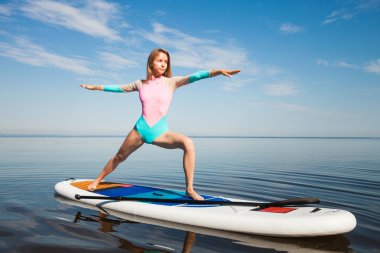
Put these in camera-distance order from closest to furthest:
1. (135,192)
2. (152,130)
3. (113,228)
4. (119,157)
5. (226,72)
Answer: (113,228), (226,72), (152,130), (119,157), (135,192)

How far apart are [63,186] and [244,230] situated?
4015 millimetres

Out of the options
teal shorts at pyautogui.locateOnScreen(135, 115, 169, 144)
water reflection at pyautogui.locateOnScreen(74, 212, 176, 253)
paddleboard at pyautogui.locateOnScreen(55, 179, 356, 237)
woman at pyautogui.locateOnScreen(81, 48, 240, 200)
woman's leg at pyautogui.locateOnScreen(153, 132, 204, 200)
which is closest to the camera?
water reflection at pyautogui.locateOnScreen(74, 212, 176, 253)

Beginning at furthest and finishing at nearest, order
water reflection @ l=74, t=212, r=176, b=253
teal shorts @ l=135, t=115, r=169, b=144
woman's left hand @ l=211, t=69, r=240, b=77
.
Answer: teal shorts @ l=135, t=115, r=169, b=144
woman's left hand @ l=211, t=69, r=240, b=77
water reflection @ l=74, t=212, r=176, b=253

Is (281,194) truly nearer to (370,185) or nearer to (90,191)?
(370,185)

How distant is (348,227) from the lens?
387 centimetres

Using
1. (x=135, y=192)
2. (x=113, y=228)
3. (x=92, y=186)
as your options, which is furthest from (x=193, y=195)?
(x=92, y=186)

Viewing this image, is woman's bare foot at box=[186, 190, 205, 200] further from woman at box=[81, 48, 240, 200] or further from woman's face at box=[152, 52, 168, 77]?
woman's face at box=[152, 52, 168, 77]

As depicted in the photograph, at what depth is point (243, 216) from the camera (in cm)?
421

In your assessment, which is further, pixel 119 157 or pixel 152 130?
pixel 119 157

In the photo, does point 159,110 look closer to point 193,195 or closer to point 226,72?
point 226,72

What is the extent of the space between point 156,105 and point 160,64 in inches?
28.7

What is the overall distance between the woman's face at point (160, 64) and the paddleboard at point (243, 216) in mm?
2133

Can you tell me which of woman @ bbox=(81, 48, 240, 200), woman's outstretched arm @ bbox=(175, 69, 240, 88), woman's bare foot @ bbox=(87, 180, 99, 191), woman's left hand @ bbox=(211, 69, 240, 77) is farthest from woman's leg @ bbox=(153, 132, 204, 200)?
woman's bare foot @ bbox=(87, 180, 99, 191)

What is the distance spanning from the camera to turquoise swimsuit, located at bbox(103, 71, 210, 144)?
534 centimetres
